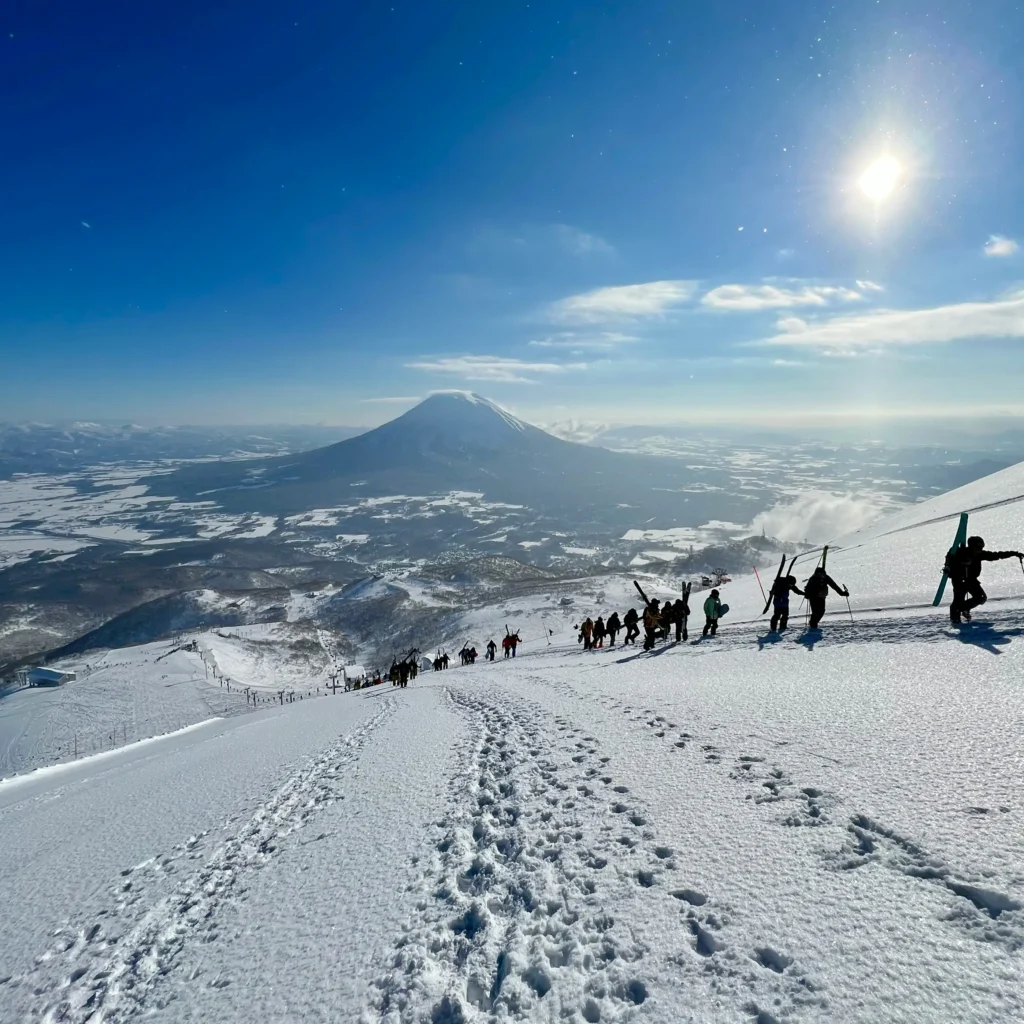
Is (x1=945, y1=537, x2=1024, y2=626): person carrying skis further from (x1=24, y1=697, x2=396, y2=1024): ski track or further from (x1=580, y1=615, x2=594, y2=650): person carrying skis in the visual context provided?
(x1=580, y1=615, x2=594, y2=650): person carrying skis

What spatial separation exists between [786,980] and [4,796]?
1661cm

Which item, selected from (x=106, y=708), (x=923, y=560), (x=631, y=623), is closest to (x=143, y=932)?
(x=631, y=623)

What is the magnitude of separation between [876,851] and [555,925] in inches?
86.1

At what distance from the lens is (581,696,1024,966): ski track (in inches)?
108

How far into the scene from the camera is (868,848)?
3.59 m

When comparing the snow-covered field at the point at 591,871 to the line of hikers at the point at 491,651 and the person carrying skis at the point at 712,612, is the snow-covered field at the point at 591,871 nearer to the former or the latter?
the person carrying skis at the point at 712,612

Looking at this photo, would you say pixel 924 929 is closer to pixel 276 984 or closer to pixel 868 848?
pixel 868 848

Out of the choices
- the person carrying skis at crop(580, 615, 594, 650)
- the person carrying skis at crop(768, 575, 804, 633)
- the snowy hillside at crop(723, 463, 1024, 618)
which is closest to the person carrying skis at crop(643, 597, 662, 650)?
the snowy hillside at crop(723, 463, 1024, 618)

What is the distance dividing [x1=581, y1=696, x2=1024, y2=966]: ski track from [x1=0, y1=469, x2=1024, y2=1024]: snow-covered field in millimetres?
19

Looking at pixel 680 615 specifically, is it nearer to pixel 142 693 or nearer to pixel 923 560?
pixel 923 560

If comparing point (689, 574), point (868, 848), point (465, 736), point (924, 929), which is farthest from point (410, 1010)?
point (689, 574)

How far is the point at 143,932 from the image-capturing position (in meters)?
4.36

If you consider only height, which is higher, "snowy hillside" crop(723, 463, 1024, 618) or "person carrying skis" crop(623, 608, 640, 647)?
"snowy hillside" crop(723, 463, 1024, 618)

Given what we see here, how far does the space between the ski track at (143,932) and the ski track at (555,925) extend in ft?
5.98
